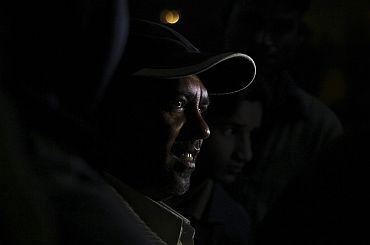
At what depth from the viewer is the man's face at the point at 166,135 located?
0.90 metres

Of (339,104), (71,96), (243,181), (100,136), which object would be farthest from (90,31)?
(339,104)

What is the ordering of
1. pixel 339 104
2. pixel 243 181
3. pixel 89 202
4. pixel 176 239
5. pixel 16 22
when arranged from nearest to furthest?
1. pixel 16 22
2. pixel 89 202
3. pixel 176 239
4. pixel 243 181
5. pixel 339 104

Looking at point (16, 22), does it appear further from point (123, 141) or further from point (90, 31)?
point (123, 141)

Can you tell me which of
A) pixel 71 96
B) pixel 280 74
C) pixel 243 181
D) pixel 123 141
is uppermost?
pixel 71 96

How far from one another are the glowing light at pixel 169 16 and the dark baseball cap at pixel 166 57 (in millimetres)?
465

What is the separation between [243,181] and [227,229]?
287 millimetres

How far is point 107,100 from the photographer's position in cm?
91

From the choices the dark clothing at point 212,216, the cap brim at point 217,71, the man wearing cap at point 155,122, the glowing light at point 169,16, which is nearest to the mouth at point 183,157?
the man wearing cap at point 155,122

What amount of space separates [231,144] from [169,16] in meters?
0.32

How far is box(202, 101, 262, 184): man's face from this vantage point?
1.34m

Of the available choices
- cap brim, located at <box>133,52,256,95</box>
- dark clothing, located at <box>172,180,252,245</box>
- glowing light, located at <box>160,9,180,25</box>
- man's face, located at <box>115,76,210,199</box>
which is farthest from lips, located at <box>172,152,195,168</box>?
glowing light, located at <box>160,9,180,25</box>

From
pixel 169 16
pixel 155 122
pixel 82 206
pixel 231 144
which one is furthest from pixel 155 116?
pixel 169 16

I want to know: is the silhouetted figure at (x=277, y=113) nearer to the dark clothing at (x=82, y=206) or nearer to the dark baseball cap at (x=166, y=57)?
the dark baseball cap at (x=166, y=57)

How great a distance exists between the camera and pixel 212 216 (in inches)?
49.1
